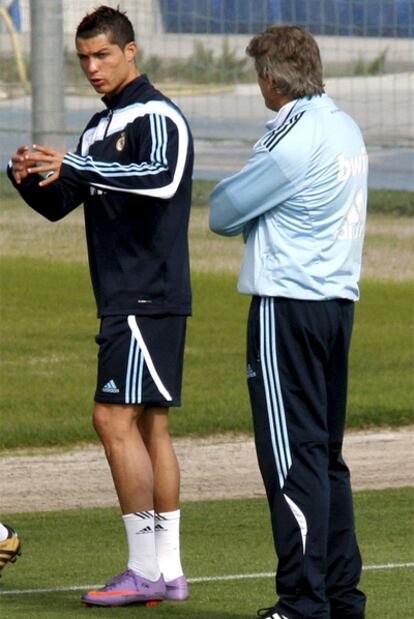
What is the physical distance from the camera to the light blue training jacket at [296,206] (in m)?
5.94

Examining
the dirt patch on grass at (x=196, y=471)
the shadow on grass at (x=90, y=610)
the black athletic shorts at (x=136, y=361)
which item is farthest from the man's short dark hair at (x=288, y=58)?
the dirt patch on grass at (x=196, y=471)

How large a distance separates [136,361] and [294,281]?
107 centimetres

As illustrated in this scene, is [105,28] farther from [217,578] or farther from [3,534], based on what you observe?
[217,578]

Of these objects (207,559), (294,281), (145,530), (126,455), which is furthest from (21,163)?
(207,559)

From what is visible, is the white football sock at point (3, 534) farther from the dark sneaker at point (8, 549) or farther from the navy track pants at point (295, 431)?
the navy track pants at point (295, 431)

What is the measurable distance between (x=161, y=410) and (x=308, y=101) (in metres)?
1.55

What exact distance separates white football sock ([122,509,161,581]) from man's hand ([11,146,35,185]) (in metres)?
1.38

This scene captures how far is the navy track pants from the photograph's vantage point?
19.6 ft

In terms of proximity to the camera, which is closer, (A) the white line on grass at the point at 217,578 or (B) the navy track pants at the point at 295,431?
(B) the navy track pants at the point at 295,431

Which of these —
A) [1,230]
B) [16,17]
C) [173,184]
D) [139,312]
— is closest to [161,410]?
[139,312]

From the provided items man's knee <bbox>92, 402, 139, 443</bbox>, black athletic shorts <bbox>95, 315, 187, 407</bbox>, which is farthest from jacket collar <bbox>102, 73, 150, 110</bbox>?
man's knee <bbox>92, 402, 139, 443</bbox>

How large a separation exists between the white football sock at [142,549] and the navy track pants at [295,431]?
91 cm

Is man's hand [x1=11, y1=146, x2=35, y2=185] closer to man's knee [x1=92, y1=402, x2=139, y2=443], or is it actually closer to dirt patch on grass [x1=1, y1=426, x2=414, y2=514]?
man's knee [x1=92, y1=402, x2=139, y2=443]

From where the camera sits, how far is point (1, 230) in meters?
19.7
